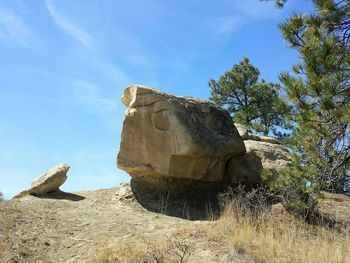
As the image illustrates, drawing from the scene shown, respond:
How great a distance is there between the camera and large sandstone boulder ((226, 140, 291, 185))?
12617 millimetres

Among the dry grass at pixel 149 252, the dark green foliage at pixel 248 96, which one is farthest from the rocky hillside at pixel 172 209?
the dark green foliage at pixel 248 96

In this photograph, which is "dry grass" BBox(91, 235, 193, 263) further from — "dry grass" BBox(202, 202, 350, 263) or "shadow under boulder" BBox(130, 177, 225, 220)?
"shadow under boulder" BBox(130, 177, 225, 220)

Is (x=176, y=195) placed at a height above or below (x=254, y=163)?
below

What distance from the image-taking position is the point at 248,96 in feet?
69.9

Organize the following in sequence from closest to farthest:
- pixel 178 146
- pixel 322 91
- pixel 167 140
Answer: pixel 322 91
pixel 178 146
pixel 167 140

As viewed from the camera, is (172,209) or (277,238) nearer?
(277,238)

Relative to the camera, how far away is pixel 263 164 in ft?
41.5

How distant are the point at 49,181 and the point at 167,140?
3.68 meters

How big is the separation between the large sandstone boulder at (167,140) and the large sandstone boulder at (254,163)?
0.72 metres

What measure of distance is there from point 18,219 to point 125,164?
131 inches

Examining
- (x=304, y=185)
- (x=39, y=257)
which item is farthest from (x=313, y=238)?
(x=39, y=257)

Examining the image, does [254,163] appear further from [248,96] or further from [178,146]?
[248,96]

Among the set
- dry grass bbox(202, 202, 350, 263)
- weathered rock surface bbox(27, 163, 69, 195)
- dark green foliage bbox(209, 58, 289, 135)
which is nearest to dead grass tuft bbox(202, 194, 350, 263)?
dry grass bbox(202, 202, 350, 263)

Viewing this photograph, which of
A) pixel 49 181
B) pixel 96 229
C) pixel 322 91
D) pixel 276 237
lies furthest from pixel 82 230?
pixel 322 91
